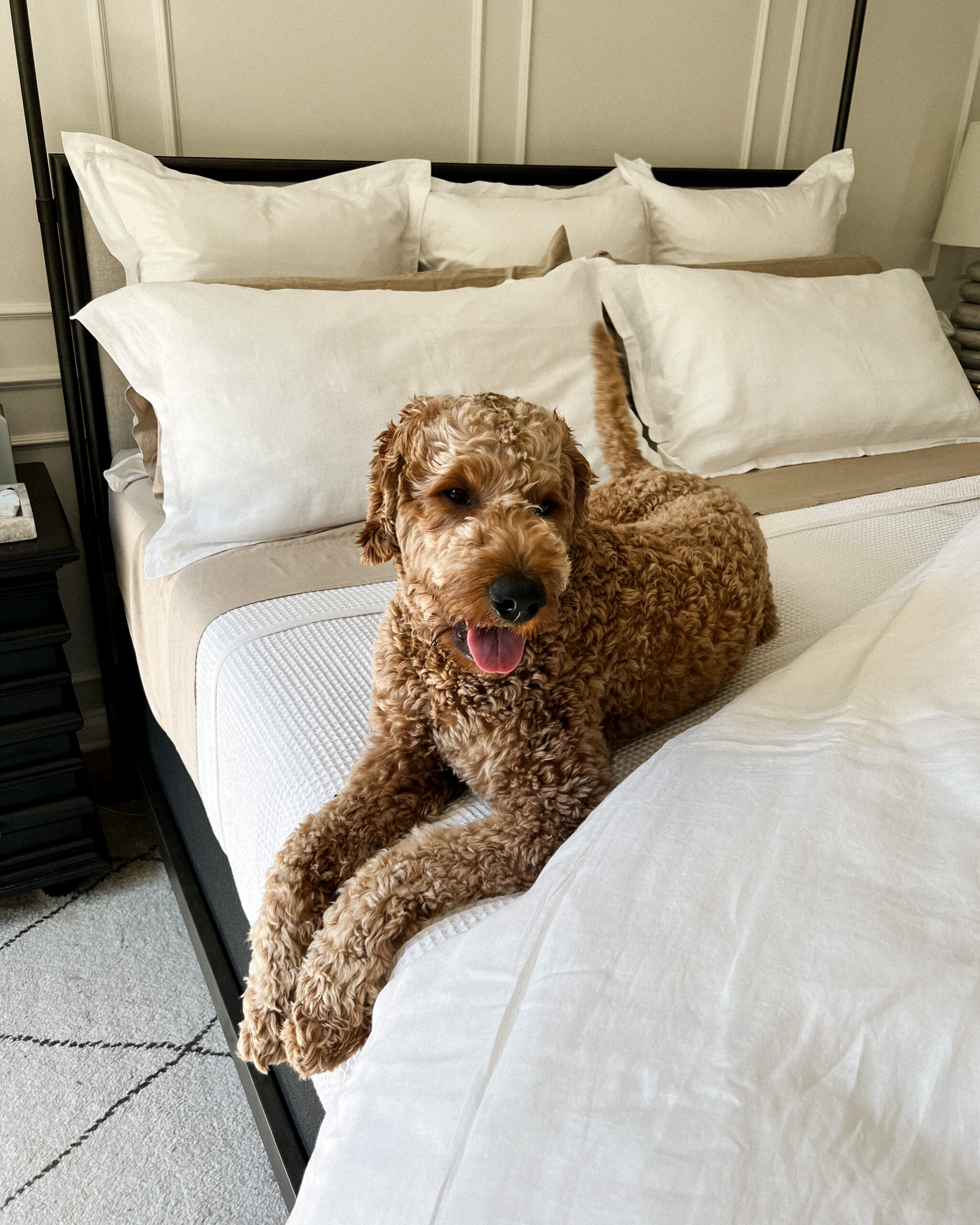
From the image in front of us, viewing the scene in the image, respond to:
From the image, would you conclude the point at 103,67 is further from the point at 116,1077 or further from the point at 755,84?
the point at 116,1077

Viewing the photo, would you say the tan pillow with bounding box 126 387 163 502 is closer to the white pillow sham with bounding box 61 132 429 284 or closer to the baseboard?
the white pillow sham with bounding box 61 132 429 284

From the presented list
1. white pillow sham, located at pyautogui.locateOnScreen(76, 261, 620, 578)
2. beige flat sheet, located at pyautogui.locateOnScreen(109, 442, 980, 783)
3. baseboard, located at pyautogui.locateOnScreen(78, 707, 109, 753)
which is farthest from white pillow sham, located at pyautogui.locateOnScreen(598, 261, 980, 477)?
baseboard, located at pyautogui.locateOnScreen(78, 707, 109, 753)

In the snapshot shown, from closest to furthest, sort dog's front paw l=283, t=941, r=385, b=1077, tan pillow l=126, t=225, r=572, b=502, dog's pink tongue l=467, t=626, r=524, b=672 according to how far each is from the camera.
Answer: dog's front paw l=283, t=941, r=385, b=1077, dog's pink tongue l=467, t=626, r=524, b=672, tan pillow l=126, t=225, r=572, b=502

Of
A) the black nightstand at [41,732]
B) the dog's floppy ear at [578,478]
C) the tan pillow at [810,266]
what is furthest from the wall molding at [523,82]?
the dog's floppy ear at [578,478]

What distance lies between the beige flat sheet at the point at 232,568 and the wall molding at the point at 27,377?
315mm

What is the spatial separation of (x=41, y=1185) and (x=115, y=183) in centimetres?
166

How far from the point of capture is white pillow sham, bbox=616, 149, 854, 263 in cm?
222

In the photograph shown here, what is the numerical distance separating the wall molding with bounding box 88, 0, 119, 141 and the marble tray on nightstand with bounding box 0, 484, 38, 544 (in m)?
0.78

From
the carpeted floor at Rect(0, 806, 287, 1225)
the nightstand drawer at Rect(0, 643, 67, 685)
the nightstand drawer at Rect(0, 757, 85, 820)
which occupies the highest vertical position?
the nightstand drawer at Rect(0, 643, 67, 685)

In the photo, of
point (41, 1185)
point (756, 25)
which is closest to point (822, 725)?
point (41, 1185)

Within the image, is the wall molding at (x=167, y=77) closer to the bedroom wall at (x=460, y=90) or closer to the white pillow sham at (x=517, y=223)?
the bedroom wall at (x=460, y=90)

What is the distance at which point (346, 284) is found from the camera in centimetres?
166

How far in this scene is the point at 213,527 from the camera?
58.2 inches

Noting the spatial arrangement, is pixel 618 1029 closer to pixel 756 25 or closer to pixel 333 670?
pixel 333 670
